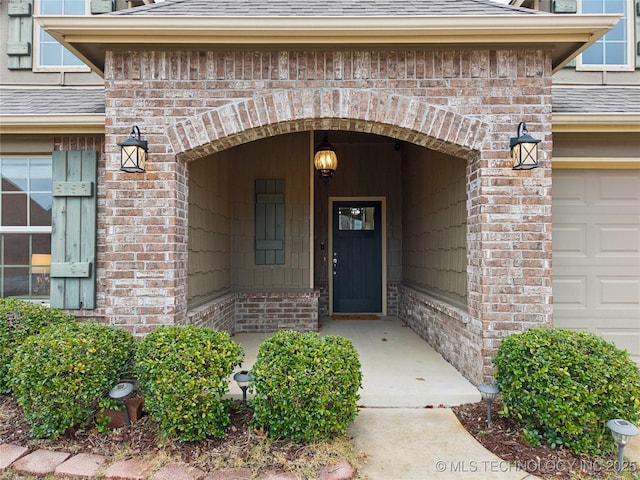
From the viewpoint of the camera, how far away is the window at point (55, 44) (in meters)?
4.77

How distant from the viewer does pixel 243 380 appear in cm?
279

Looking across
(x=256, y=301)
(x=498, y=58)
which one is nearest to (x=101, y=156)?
(x=256, y=301)

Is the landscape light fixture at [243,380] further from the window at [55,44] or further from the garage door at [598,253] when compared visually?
the window at [55,44]

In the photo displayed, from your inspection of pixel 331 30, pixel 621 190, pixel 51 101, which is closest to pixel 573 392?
pixel 621 190

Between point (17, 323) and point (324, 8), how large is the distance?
3886mm

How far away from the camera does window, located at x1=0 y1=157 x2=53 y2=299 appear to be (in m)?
3.96

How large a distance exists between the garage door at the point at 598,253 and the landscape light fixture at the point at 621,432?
161 cm

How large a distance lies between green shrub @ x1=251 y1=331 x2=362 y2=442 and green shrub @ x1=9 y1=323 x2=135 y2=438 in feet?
3.69

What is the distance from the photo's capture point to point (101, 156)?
12.6 feet

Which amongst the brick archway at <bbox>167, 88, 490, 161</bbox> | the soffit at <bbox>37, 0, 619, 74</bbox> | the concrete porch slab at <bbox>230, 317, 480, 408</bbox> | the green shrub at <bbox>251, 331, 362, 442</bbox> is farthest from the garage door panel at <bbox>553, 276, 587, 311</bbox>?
the green shrub at <bbox>251, 331, 362, 442</bbox>

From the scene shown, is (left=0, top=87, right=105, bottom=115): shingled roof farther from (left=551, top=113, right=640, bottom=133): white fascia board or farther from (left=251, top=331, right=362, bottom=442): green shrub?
(left=551, top=113, right=640, bottom=133): white fascia board

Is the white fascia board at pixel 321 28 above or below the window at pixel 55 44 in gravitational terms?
below

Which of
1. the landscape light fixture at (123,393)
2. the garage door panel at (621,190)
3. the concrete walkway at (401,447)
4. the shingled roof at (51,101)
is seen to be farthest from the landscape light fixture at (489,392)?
the shingled roof at (51,101)

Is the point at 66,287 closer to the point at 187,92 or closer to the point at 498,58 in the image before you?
the point at 187,92
